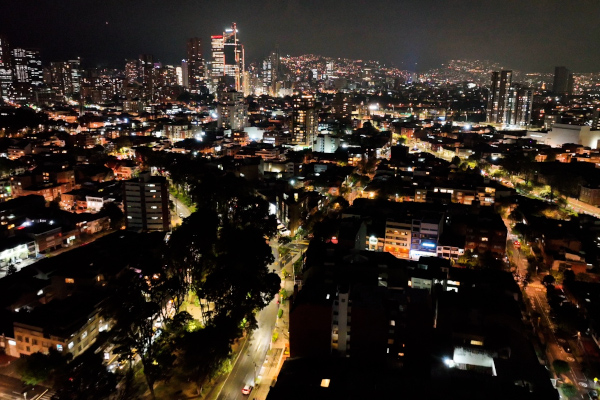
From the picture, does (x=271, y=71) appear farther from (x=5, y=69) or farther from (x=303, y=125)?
(x=303, y=125)

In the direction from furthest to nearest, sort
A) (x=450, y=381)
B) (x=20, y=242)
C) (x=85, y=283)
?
(x=20, y=242) < (x=85, y=283) < (x=450, y=381)

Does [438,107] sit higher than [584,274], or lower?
higher

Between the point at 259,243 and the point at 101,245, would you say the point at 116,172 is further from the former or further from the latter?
the point at 259,243

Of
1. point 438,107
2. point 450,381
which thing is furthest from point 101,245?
point 438,107

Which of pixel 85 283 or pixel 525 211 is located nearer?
pixel 85 283

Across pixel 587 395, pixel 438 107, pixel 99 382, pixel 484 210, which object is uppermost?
pixel 438 107

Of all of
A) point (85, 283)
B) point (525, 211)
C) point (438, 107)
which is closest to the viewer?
point (85, 283)
